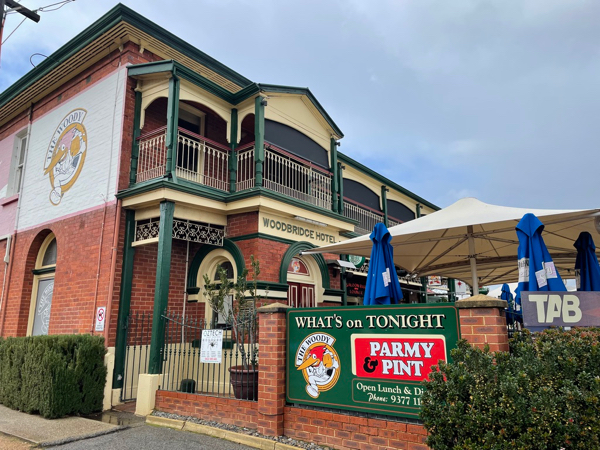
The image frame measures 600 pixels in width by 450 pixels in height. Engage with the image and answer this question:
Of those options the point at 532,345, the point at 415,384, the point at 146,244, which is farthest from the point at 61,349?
the point at 532,345

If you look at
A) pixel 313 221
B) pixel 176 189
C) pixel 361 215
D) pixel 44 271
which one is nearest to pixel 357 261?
pixel 361 215

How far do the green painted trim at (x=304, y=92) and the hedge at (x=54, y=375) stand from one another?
6.24 metres

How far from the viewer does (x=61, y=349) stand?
7.44 meters

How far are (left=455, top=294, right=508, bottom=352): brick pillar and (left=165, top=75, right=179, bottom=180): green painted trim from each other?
609 centimetres

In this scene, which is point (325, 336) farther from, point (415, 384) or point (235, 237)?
point (235, 237)

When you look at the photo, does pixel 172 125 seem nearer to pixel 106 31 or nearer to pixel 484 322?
pixel 106 31

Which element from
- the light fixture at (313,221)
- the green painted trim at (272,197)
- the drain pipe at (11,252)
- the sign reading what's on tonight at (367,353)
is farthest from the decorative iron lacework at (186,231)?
the drain pipe at (11,252)

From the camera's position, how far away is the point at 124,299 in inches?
347

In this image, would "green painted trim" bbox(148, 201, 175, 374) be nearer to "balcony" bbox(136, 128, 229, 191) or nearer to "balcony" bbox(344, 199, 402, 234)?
"balcony" bbox(136, 128, 229, 191)

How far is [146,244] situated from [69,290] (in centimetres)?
237

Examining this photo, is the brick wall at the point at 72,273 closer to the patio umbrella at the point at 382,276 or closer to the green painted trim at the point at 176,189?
the green painted trim at the point at 176,189

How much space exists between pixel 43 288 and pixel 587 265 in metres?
11.8

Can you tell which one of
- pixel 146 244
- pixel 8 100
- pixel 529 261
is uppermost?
pixel 8 100

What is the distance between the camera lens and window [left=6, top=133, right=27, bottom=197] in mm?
13195
